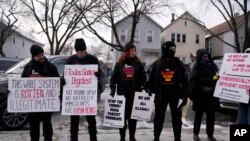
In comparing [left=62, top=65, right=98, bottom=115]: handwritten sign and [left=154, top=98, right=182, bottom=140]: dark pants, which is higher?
[left=62, top=65, right=98, bottom=115]: handwritten sign

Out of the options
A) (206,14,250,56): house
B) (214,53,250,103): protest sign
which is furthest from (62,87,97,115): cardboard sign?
(206,14,250,56): house

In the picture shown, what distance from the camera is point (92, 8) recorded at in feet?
132

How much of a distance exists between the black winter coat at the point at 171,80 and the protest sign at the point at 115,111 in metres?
0.70

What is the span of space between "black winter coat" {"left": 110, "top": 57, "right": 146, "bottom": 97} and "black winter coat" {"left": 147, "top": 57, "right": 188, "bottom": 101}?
33cm

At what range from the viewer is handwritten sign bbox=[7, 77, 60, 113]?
654 centimetres

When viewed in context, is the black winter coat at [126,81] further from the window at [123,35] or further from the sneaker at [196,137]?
the window at [123,35]

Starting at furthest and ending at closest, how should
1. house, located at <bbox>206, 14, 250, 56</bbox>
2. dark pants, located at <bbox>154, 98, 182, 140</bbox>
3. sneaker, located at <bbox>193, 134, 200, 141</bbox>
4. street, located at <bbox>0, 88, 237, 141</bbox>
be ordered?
house, located at <bbox>206, 14, 250, 56</bbox>, street, located at <bbox>0, 88, 237, 141</bbox>, sneaker, located at <bbox>193, 134, 200, 141</bbox>, dark pants, located at <bbox>154, 98, 182, 140</bbox>

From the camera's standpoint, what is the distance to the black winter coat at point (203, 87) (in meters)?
7.26

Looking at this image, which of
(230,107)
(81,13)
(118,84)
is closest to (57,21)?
(81,13)

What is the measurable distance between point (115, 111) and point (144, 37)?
42993mm

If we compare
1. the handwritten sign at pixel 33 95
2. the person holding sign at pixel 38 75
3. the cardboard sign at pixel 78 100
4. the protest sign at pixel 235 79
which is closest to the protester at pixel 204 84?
the protest sign at pixel 235 79

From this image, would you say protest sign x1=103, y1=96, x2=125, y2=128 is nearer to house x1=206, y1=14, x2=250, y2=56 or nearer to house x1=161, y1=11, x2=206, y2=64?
house x1=206, y1=14, x2=250, y2=56

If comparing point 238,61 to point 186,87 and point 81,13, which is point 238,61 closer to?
point 186,87

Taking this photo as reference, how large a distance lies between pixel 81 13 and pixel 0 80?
31523mm
